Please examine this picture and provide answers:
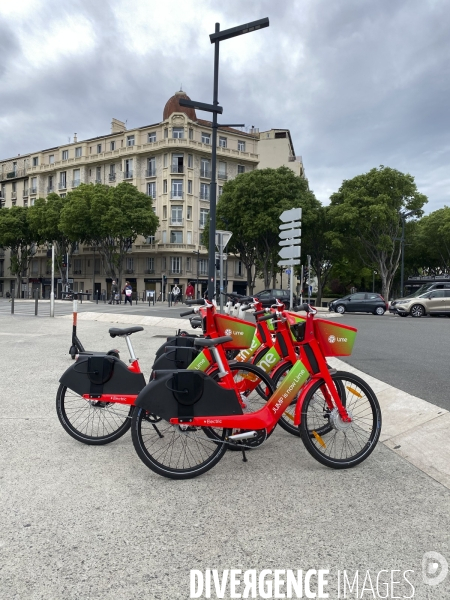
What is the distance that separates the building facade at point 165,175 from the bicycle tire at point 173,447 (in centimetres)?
Result: 4792

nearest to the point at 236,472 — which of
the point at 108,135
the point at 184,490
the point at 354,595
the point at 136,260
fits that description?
the point at 184,490

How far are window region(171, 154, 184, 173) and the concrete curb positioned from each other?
5277 centimetres

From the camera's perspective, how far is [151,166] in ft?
188

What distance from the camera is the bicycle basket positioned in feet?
11.9

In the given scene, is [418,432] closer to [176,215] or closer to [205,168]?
[176,215]

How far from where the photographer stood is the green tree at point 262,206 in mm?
37594

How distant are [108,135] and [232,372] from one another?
6249 centimetres

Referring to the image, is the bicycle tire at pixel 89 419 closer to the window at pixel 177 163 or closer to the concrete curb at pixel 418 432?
the concrete curb at pixel 418 432

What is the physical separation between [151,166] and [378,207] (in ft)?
105

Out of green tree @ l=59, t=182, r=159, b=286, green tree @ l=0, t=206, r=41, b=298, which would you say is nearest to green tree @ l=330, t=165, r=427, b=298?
green tree @ l=59, t=182, r=159, b=286

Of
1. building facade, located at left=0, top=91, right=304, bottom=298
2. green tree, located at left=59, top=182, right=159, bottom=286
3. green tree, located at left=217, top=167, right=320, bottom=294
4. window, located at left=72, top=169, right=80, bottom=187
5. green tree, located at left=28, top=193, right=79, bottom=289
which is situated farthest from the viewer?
window, located at left=72, top=169, right=80, bottom=187

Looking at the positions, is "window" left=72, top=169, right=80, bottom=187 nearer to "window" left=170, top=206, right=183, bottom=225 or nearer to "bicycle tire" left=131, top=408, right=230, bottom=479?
"window" left=170, top=206, right=183, bottom=225

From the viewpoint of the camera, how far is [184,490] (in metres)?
3.09

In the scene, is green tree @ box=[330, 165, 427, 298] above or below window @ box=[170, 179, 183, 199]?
below
